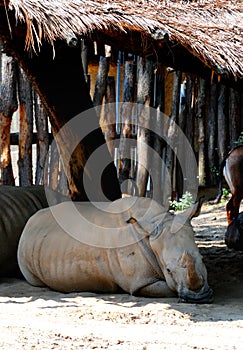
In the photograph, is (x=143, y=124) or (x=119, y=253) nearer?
(x=119, y=253)

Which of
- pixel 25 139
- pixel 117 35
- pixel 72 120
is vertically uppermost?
pixel 117 35

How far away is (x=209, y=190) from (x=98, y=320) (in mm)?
7478

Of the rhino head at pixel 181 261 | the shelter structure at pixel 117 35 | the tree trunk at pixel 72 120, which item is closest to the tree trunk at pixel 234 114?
the tree trunk at pixel 72 120

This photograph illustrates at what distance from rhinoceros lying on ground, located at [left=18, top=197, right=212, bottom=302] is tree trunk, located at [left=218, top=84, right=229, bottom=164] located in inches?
231

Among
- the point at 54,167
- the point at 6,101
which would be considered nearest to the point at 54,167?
the point at 54,167

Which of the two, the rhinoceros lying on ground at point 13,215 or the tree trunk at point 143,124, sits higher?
the tree trunk at point 143,124

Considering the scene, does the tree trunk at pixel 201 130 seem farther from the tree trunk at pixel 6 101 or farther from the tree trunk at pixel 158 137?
the tree trunk at pixel 6 101

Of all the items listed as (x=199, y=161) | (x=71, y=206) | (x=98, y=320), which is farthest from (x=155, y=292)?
(x=199, y=161)

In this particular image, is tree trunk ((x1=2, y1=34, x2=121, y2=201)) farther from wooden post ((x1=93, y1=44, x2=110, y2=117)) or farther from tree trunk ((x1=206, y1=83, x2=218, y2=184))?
tree trunk ((x1=206, y1=83, x2=218, y2=184))

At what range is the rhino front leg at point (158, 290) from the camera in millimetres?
5492

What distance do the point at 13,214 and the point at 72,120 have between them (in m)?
1.16

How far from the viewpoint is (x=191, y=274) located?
16.9 feet

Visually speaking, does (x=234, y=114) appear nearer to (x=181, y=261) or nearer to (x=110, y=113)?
(x=110, y=113)

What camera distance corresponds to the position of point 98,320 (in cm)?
483
